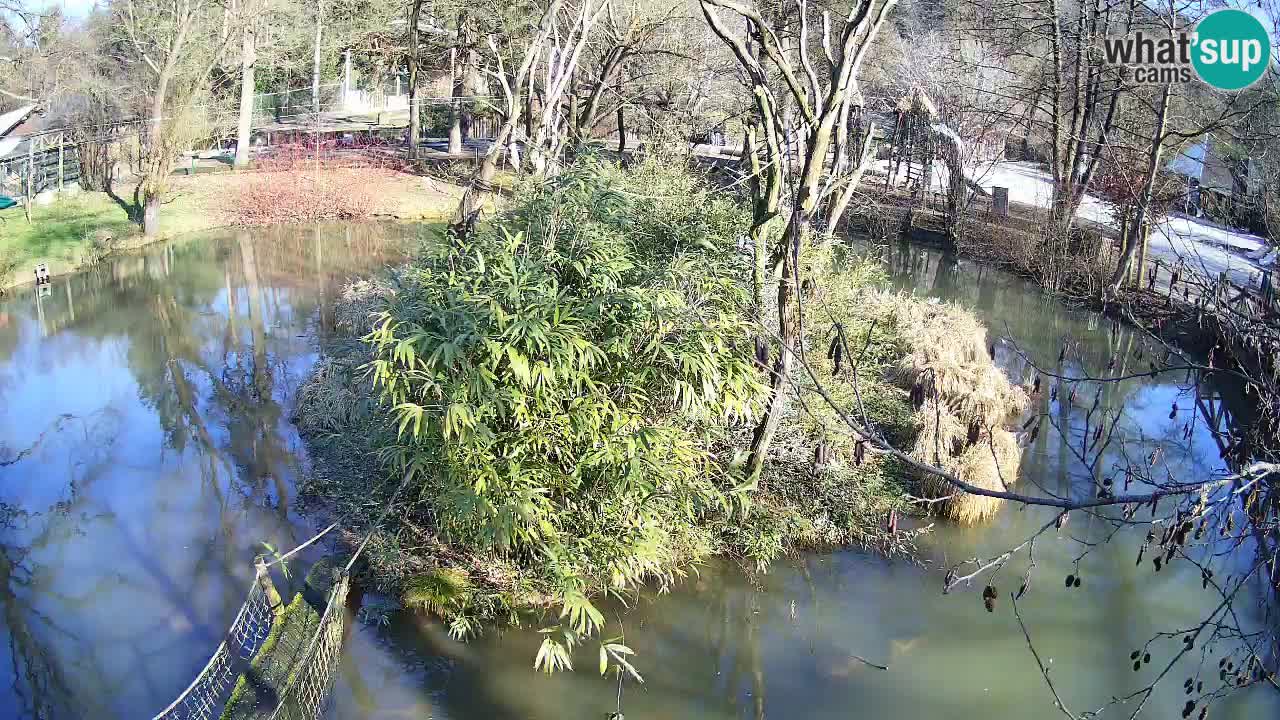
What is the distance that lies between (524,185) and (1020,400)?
4952 mm

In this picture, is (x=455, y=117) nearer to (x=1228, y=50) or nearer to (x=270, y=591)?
(x=1228, y=50)

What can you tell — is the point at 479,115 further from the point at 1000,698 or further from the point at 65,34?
the point at 1000,698

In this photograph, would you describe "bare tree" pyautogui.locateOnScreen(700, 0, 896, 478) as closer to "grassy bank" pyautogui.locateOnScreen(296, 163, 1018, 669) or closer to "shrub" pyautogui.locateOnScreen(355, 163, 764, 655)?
"grassy bank" pyautogui.locateOnScreen(296, 163, 1018, 669)

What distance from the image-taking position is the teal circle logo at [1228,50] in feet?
31.4

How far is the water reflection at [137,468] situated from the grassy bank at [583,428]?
3.54ft

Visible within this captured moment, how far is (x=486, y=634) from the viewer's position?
6.34 meters

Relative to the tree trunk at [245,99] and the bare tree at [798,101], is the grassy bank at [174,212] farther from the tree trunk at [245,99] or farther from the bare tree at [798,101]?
the bare tree at [798,101]

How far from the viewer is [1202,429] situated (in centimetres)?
1015

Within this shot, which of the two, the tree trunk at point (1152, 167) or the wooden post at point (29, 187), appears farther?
the wooden post at point (29, 187)

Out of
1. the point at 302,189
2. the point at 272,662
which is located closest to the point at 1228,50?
the point at 272,662

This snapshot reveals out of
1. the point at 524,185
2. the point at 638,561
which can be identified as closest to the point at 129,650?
the point at 638,561

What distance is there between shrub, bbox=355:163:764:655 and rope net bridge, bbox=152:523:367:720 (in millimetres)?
927

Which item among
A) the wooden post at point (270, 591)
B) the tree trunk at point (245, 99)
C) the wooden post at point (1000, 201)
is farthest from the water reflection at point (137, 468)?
the wooden post at point (1000, 201)

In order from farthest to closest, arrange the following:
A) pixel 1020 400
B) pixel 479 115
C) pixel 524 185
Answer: pixel 479 115 → pixel 1020 400 → pixel 524 185
